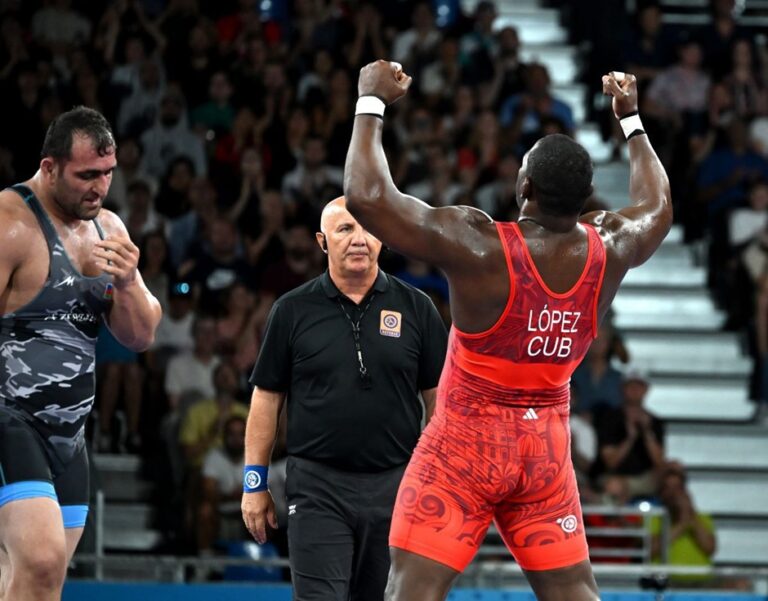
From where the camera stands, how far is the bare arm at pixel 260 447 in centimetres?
548

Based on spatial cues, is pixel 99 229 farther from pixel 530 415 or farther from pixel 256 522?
pixel 530 415

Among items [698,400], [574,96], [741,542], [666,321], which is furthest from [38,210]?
[574,96]

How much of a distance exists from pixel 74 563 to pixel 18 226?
4.04 meters

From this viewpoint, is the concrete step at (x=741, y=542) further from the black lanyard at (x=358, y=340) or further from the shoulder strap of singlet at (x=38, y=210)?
the shoulder strap of singlet at (x=38, y=210)

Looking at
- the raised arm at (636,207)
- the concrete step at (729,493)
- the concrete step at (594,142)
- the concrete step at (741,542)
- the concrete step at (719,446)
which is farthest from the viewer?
the concrete step at (594,142)

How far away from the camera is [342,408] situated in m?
5.45

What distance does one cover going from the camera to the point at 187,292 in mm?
10695

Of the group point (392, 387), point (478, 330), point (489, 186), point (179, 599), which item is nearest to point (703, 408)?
point (489, 186)

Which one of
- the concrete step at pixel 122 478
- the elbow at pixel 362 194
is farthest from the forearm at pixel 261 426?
the concrete step at pixel 122 478

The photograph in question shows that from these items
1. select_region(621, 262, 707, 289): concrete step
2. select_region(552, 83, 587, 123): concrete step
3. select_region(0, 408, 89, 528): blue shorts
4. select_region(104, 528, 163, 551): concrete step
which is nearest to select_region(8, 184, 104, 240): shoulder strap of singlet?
select_region(0, 408, 89, 528): blue shorts

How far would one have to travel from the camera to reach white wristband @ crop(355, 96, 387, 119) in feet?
14.4

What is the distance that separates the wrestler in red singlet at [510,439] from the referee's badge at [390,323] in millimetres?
1003

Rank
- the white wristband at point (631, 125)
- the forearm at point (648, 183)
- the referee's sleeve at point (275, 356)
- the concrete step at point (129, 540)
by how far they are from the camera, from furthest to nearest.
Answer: the concrete step at point (129, 540), the referee's sleeve at point (275, 356), the white wristband at point (631, 125), the forearm at point (648, 183)

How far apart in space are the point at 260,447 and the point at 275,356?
1.15 feet
